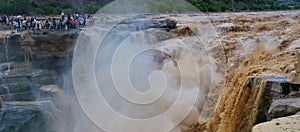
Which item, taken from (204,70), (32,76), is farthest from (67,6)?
(204,70)

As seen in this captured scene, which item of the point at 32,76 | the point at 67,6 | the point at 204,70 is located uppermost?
the point at 67,6

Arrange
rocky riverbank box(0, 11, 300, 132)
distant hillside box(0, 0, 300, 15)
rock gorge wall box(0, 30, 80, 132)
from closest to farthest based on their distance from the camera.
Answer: rocky riverbank box(0, 11, 300, 132)
rock gorge wall box(0, 30, 80, 132)
distant hillside box(0, 0, 300, 15)

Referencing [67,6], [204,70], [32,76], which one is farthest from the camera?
[67,6]

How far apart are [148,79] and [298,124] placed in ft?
26.1

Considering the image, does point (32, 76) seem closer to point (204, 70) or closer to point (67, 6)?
point (204, 70)

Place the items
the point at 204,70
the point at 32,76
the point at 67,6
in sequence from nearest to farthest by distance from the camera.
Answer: the point at 204,70, the point at 32,76, the point at 67,6

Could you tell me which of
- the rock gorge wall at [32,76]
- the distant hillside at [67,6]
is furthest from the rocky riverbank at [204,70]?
the distant hillside at [67,6]

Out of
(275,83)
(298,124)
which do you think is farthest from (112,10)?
(298,124)

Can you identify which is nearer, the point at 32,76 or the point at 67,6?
the point at 32,76

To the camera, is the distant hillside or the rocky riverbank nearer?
the rocky riverbank

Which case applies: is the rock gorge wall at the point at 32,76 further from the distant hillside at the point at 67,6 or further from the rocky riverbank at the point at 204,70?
the distant hillside at the point at 67,6

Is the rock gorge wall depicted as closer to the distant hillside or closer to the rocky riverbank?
the rocky riverbank

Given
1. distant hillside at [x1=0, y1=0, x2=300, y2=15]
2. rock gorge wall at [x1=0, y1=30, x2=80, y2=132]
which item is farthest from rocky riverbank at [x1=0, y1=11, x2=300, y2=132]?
distant hillside at [x1=0, y1=0, x2=300, y2=15]

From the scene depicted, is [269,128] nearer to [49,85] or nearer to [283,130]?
[283,130]
